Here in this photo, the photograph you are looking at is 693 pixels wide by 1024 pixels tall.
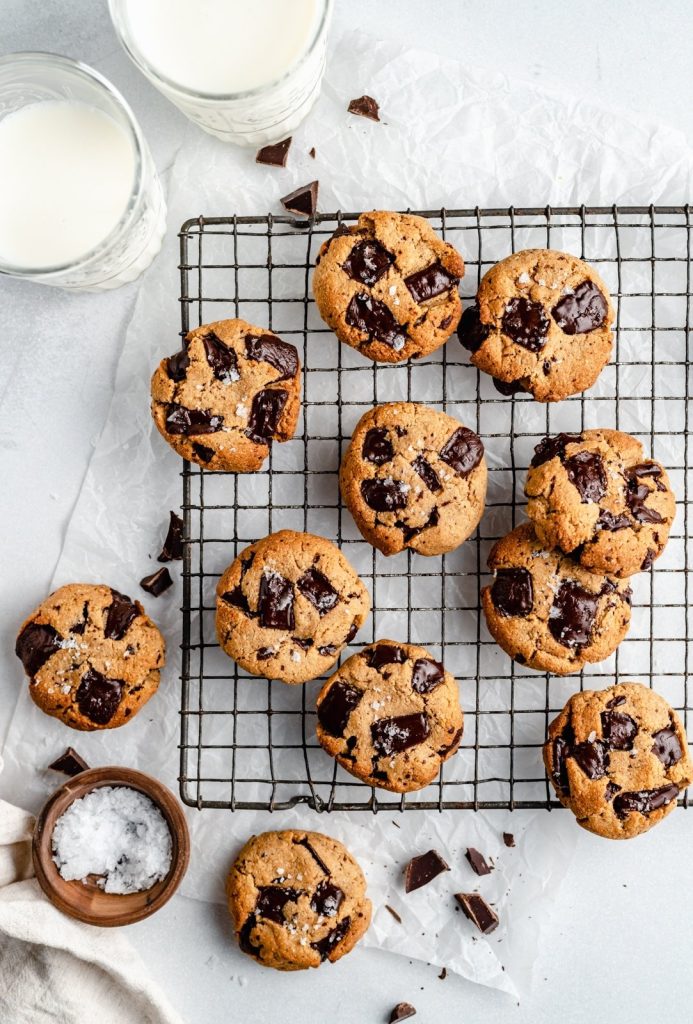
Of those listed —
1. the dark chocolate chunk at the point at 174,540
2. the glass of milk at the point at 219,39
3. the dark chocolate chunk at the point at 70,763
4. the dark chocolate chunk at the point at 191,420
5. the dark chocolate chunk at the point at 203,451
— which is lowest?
the dark chocolate chunk at the point at 70,763

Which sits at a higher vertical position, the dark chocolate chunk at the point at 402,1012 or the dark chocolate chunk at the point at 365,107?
the dark chocolate chunk at the point at 365,107

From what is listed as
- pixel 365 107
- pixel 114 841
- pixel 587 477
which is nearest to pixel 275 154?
pixel 365 107

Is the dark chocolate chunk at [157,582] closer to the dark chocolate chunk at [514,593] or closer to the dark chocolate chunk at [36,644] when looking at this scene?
the dark chocolate chunk at [36,644]

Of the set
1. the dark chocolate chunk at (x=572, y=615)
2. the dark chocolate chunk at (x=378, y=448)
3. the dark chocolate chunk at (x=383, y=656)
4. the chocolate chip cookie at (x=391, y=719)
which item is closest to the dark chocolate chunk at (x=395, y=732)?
the chocolate chip cookie at (x=391, y=719)

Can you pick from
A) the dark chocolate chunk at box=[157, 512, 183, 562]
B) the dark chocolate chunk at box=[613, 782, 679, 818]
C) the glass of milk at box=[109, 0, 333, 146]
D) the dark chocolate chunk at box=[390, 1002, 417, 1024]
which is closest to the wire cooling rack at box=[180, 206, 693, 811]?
the dark chocolate chunk at box=[157, 512, 183, 562]

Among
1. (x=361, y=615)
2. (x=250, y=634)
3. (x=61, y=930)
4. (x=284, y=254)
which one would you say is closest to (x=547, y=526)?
(x=361, y=615)

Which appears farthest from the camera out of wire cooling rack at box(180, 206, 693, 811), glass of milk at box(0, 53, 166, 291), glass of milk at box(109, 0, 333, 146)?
wire cooling rack at box(180, 206, 693, 811)

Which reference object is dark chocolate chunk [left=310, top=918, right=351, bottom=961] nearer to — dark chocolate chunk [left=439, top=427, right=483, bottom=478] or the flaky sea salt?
the flaky sea salt
